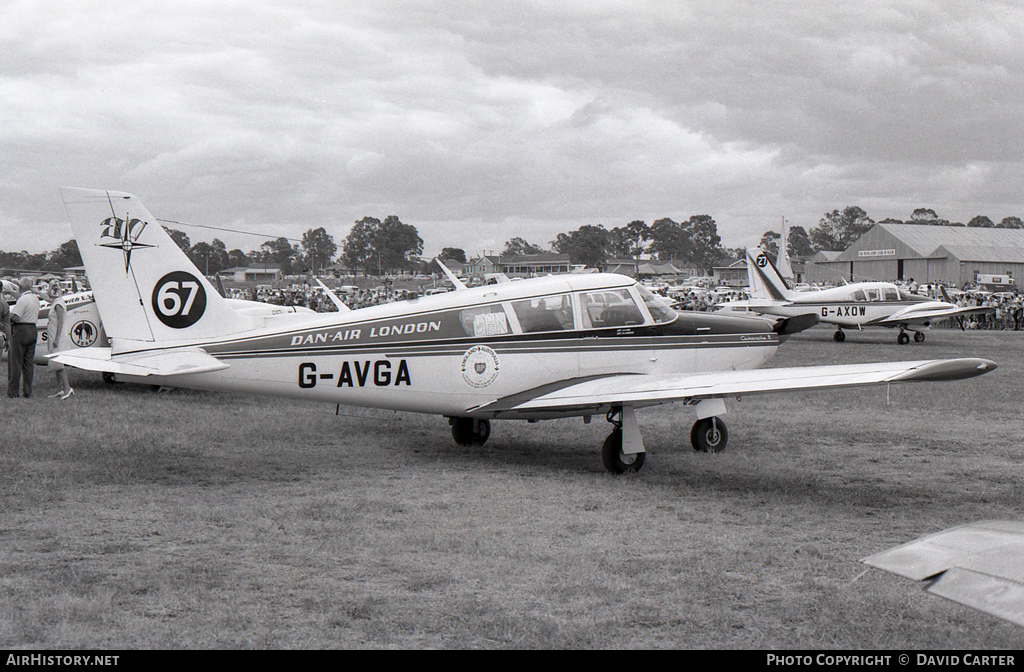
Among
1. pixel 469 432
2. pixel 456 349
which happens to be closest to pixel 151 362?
pixel 456 349

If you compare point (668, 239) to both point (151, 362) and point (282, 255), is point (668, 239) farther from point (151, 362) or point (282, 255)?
point (151, 362)

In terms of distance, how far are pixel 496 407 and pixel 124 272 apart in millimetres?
3952

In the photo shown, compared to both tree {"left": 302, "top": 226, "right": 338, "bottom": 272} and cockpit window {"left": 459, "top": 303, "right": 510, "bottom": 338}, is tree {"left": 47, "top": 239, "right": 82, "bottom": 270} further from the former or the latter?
cockpit window {"left": 459, "top": 303, "right": 510, "bottom": 338}

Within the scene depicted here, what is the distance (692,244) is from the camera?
539 feet

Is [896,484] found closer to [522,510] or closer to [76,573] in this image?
[522,510]

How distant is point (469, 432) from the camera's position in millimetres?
10016

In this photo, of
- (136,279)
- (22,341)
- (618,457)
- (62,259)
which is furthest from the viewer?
(62,259)

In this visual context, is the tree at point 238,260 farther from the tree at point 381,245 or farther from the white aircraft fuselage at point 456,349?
the white aircraft fuselage at point 456,349

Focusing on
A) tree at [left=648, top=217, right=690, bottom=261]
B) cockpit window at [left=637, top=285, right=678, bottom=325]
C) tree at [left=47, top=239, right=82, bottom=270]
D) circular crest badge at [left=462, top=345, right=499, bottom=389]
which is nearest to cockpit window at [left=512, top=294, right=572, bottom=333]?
circular crest badge at [left=462, top=345, right=499, bottom=389]

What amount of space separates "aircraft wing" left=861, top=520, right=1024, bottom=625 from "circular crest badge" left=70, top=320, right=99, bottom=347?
1549 centimetres

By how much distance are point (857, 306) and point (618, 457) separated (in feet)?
74.1

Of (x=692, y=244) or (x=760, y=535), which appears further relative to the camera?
(x=692, y=244)
